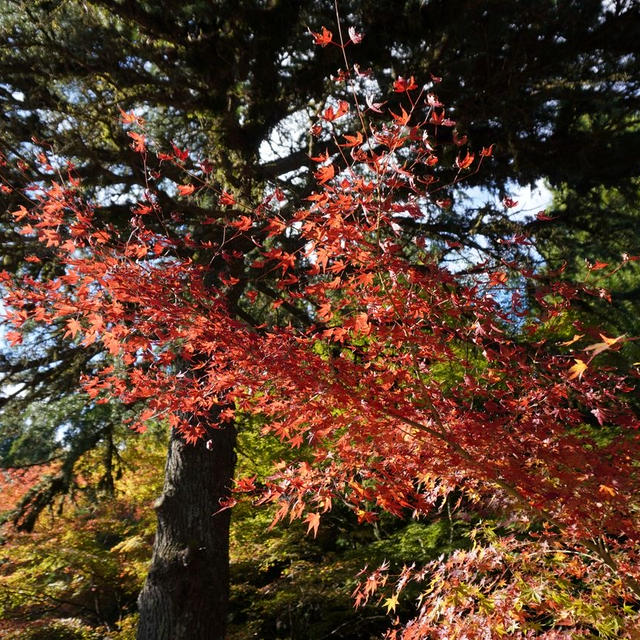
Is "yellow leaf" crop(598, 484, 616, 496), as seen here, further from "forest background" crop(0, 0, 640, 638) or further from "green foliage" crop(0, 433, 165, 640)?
"green foliage" crop(0, 433, 165, 640)

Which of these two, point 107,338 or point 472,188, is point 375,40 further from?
point 107,338

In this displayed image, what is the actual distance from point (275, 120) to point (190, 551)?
14.5 ft

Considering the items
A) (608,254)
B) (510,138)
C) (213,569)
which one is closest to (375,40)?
(510,138)

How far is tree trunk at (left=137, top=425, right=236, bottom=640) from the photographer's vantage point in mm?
3816

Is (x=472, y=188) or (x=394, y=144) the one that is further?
(x=472, y=188)

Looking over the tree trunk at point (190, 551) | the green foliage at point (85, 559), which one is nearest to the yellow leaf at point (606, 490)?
the tree trunk at point (190, 551)

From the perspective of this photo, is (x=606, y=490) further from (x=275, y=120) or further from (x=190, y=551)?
(x=275, y=120)

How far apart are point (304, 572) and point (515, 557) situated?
3487 mm

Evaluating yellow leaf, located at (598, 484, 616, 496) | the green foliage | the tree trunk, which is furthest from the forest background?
the tree trunk

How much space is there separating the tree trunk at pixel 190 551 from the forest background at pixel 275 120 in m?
1.86

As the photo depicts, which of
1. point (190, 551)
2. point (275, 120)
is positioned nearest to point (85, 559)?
point (190, 551)

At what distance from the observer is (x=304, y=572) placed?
5805 millimetres

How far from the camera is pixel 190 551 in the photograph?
4.03 m

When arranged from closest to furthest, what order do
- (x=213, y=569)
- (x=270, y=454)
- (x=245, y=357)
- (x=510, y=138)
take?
(x=245, y=357) → (x=213, y=569) → (x=510, y=138) → (x=270, y=454)
